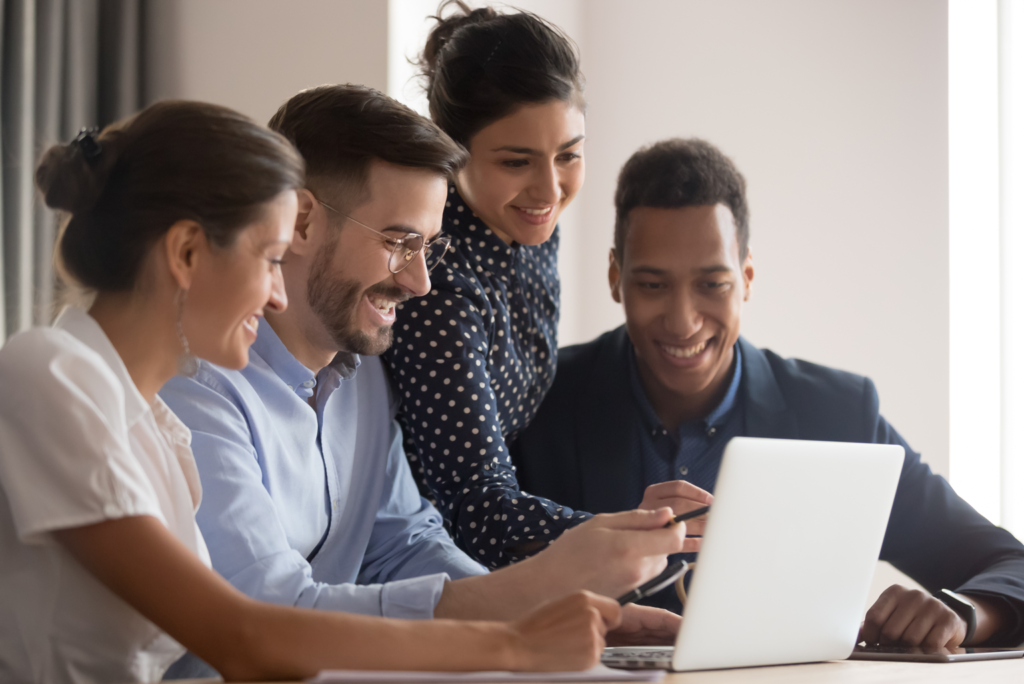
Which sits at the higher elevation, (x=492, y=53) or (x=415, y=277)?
(x=492, y=53)

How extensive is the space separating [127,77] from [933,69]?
99.1 inches

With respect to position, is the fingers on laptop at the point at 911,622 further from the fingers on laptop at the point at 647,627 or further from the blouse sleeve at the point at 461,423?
the blouse sleeve at the point at 461,423

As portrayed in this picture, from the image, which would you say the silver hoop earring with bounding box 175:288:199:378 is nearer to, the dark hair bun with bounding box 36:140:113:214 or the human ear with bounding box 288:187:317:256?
the dark hair bun with bounding box 36:140:113:214

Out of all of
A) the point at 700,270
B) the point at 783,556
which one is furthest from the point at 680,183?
the point at 783,556

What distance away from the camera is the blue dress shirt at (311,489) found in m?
1.14

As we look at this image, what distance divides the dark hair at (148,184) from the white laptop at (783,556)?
23.2 inches

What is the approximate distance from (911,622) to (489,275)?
87 cm

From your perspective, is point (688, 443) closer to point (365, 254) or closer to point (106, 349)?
point (365, 254)

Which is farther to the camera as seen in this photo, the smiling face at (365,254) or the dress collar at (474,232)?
the dress collar at (474,232)

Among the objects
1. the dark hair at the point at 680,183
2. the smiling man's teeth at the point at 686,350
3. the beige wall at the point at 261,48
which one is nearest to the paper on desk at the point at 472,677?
the smiling man's teeth at the point at 686,350

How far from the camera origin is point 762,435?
1.88 metres

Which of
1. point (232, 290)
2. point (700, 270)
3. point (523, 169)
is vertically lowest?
point (700, 270)

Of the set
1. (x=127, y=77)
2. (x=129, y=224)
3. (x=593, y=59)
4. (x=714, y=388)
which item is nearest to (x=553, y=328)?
(x=714, y=388)

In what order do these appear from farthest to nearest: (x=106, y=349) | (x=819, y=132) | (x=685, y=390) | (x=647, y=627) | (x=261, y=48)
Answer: (x=819, y=132) < (x=261, y=48) < (x=685, y=390) < (x=647, y=627) < (x=106, y=349)
